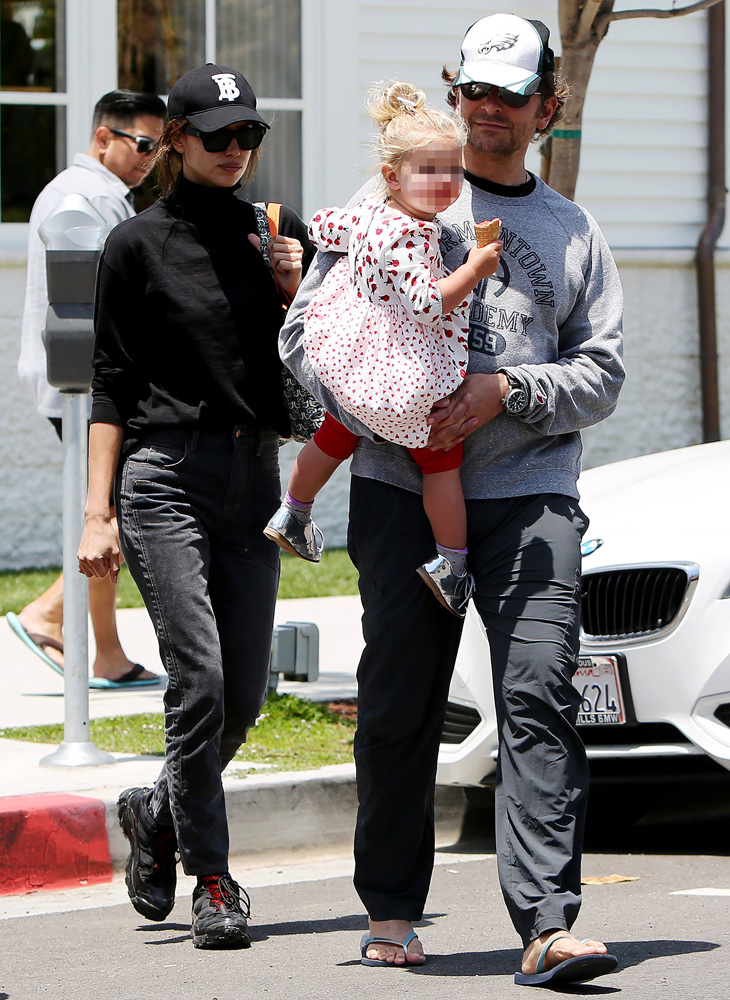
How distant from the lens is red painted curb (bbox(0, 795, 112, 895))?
4.89 m

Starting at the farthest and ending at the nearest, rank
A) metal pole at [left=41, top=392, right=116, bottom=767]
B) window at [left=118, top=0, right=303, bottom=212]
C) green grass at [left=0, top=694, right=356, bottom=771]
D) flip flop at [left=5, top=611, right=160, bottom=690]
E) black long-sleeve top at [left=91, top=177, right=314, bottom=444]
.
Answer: window at [left=118, top=0, right=303, bottom=212] < flip flop at [left=5, top=611, right=160, bottom=690] < green grass at [left=0, top=694, right=356, bottom=771] < metal pole at [left=41, top=392, right=116, bottom=767] < black long-sleeve top at [left=91, top=177, right=314, bottom=444]

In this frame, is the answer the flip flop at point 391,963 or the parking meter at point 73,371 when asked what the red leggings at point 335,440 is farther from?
the parking meter at point 73,371

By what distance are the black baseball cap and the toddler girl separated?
51 cm

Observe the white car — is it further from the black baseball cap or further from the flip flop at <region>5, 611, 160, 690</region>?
the flip flop at <region>5, 611, 160, 690</region>

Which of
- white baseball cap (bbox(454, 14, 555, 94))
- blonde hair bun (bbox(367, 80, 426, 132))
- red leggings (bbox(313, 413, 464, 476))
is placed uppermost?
white baseball cap (bbox(454, 14, 555, 94))

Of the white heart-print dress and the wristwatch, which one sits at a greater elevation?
the white heart-print dress

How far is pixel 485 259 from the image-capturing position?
3.52 meters

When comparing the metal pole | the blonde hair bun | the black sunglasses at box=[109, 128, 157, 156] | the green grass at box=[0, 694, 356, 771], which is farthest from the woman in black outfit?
the black sunglasses at box=[109, 128, 157, 156]

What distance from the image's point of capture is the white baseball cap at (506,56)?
3.70 meters

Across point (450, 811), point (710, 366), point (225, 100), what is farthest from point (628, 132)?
point (225, 100)

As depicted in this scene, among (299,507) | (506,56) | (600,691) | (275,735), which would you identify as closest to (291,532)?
(299,507)

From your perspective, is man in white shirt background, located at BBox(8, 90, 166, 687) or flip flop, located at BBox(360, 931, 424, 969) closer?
flip flop, located at BBox(360, 931, 424, 969)

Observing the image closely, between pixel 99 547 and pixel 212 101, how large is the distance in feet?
3.81

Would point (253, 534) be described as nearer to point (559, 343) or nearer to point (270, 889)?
point (559, 343)
